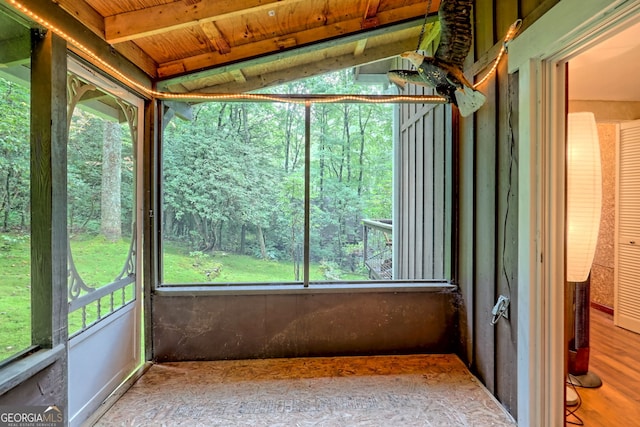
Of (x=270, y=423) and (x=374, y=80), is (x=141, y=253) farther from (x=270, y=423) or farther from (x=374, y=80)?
(x=374, y=80)

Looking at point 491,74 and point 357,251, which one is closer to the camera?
point 491,74

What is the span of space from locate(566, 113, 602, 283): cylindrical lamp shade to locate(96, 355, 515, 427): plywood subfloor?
1.10 m

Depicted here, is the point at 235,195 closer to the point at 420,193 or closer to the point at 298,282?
the point at 298,282

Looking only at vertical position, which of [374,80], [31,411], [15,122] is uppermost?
[374,80]

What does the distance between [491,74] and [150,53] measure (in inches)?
98.7

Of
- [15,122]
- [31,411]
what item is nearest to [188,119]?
[15,122]

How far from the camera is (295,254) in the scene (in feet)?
15.0

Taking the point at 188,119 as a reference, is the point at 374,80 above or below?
above

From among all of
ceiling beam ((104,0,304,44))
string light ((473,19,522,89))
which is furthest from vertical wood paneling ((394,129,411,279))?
ceiling beam ((104,0,304,44))

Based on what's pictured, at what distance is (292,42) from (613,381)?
3.54 meters

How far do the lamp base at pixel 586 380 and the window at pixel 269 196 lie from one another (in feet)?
8.76

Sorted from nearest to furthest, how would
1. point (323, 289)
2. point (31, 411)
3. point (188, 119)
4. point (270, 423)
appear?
point (31, 411) → point (270, 423) → point (323, 289) → point (188, 119)

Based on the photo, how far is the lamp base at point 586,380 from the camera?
2.21 meters

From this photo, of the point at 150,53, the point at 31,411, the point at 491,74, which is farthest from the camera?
the point at 150,53
